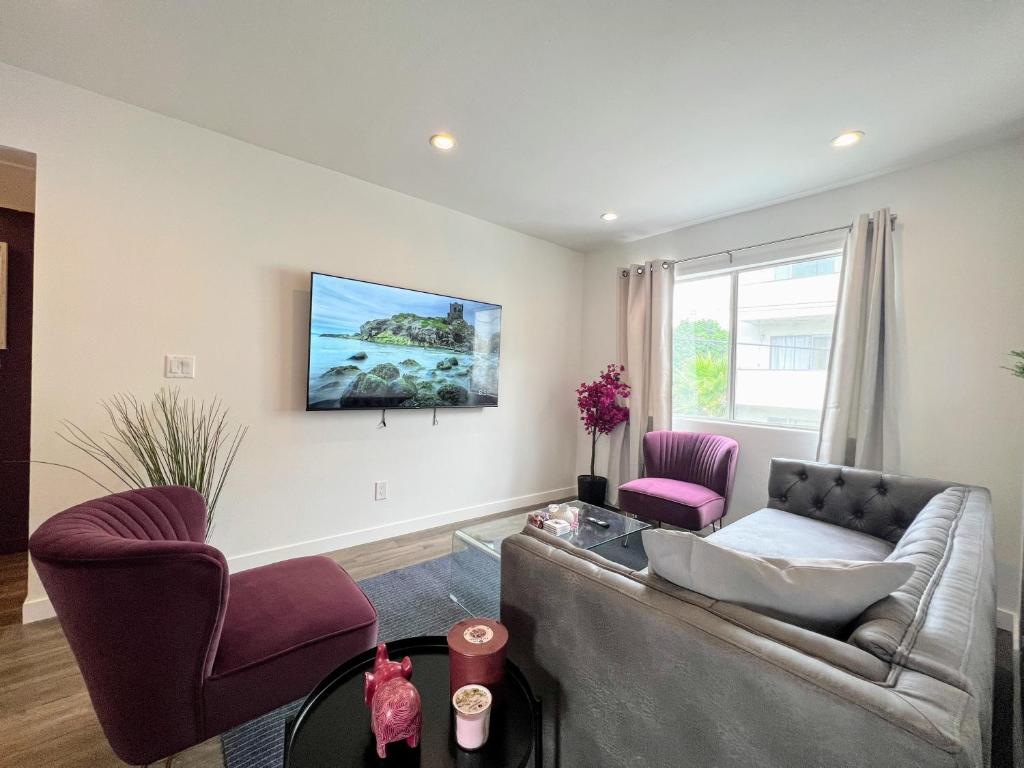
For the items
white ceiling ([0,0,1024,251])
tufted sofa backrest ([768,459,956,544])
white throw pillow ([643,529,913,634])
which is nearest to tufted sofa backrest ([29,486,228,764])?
white throw pillow ([643,529,913,634])

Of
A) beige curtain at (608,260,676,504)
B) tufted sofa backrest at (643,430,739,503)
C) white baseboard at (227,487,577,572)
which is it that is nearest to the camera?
white baseboard at (227,487,577,572)

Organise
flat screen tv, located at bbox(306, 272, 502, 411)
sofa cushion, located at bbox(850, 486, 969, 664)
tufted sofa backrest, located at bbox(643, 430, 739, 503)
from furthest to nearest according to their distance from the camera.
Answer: tufted sofa backrest, located at bbox(643, 430, 739, 503) → flat screen tv, located at bbox(306, 272, 502, 411) → sofa cushion, located at bbox(850, 486, 969, 664)

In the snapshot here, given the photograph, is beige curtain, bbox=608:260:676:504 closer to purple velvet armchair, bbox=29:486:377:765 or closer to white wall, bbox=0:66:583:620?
white wall, bbox=0:66:583:620

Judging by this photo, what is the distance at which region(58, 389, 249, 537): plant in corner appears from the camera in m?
2.07

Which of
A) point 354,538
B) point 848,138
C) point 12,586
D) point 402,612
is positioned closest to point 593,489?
point 354,538

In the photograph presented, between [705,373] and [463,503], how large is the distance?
234 cm

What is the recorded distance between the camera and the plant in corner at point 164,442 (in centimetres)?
207

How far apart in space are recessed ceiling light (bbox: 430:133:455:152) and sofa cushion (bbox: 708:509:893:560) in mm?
2507

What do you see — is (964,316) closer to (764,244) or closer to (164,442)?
(764,244)

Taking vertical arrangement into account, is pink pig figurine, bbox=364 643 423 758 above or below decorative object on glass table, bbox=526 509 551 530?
above

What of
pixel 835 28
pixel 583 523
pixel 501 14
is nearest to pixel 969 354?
pixel 835 28

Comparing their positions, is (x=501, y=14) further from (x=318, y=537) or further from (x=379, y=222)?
(x=318, y=537)

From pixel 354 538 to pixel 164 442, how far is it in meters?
1.27

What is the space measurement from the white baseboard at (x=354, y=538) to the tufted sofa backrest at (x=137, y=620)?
1.50 m
